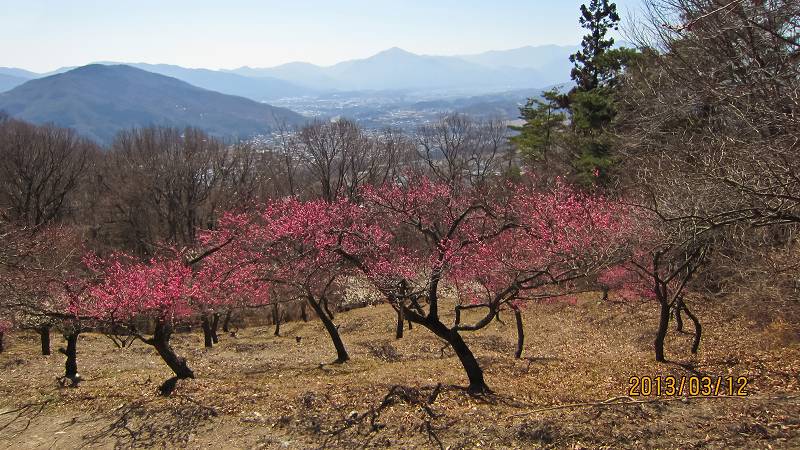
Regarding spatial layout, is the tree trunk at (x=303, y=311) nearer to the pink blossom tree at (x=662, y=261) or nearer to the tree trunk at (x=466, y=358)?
the pink blossom tree at (x=662, y=261)

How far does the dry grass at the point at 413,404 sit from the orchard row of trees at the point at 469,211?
5.24 ft

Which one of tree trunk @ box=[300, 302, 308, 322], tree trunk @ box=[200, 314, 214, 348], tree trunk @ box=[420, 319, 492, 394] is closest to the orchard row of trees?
tree trunk @ box=[420, 319, 492, 394]

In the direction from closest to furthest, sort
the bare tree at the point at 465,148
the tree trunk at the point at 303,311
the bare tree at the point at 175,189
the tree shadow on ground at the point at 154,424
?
1. the tree shadow on ground at the point at 154,424
2. the tree trunk at the point at 303,311
3. the bare tree at the point at 175,189
4. the bare tree at the point at 465,148

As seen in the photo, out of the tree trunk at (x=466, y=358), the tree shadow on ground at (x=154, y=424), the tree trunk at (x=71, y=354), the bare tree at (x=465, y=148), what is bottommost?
the tree trunk at (x=71, y=354)

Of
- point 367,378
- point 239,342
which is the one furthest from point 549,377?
point 239,342

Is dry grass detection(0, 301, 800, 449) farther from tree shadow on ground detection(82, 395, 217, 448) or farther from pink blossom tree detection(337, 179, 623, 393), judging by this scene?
pink blossom tree detection(337, 179, 623, 393)

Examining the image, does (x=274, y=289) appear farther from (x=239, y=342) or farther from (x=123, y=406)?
(x=123, y=406)

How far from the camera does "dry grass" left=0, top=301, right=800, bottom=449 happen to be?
8.16 metres

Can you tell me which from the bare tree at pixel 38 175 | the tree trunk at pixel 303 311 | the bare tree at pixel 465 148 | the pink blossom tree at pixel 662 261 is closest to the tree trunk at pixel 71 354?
the tree trunk at pixel 303 311

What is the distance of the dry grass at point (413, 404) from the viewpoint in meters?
8.16

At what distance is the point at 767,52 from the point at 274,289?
19.1 metres

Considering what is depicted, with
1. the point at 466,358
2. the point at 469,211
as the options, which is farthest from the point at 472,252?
the point at 466,358

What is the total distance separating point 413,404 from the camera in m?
10.5

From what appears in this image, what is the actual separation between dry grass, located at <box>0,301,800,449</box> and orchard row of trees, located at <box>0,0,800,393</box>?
1.60m
